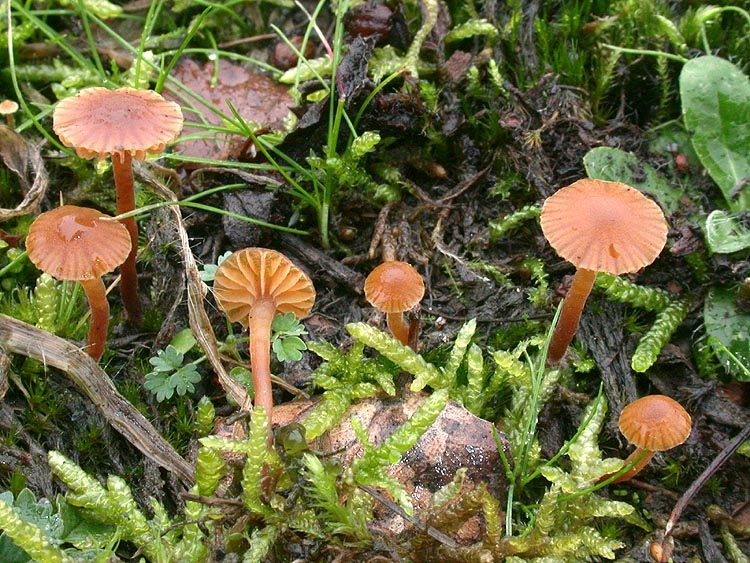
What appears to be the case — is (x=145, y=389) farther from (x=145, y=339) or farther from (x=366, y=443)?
(x=366, y=443)

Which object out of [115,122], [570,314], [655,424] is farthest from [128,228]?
[655,424]

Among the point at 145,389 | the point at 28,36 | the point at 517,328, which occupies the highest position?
the point at 28,36

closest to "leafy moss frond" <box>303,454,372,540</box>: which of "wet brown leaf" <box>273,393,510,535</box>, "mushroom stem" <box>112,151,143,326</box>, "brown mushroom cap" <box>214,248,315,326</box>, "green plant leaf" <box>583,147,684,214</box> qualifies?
"wet brown leaf" <box>273,393,510,535</box>

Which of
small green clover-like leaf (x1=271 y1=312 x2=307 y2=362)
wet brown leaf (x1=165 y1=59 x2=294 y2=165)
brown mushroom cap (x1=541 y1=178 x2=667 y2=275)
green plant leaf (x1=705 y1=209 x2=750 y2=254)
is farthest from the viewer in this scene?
wet brown leaf (x1=165 y1=59 x2=294 y2=165)

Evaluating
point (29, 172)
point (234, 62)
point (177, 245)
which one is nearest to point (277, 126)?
point (234, 62)

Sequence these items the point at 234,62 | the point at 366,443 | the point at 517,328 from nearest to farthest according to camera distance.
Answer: the point at 366,443
the point at 517,328
the point at 234,62

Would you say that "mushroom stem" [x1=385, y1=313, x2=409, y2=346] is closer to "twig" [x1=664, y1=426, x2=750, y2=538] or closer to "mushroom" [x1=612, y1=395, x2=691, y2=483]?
"mushroom" [x1=612, y1=395, x2=691, y2=483]
